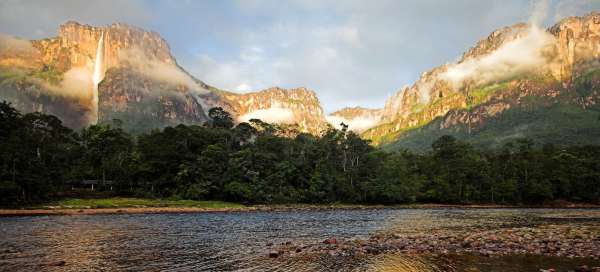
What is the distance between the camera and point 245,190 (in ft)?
307

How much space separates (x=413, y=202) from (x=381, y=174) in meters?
11.9

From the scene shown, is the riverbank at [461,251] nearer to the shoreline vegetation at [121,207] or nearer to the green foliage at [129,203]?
the shoreline vegetation at [121,207]

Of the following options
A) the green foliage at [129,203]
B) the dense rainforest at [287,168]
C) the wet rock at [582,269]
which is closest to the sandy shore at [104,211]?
the green foliage at [129,203]

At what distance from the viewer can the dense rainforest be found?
95.4 m

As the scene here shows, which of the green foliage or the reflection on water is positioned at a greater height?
the reflection on water

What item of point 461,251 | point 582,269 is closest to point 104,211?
point 461,251

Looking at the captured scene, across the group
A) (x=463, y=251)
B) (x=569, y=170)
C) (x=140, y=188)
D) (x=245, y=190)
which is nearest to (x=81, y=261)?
(x=463, y=251)

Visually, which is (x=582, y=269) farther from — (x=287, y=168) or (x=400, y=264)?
(x=287, y=168)

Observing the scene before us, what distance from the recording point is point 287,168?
4063 inches

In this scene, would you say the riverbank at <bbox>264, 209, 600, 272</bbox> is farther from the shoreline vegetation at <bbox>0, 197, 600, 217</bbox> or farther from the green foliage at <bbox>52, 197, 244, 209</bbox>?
the green foliage at <bbox>52, 197, 244, 209</bbox>

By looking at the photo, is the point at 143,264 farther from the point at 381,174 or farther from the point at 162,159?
the point at 381,174

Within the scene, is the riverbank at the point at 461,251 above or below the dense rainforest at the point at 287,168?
below

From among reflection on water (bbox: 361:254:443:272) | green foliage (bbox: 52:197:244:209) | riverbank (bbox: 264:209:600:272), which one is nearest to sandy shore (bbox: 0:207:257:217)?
green foliage (bbox: 52:197:244:209)

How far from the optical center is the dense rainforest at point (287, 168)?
95.4 metres
